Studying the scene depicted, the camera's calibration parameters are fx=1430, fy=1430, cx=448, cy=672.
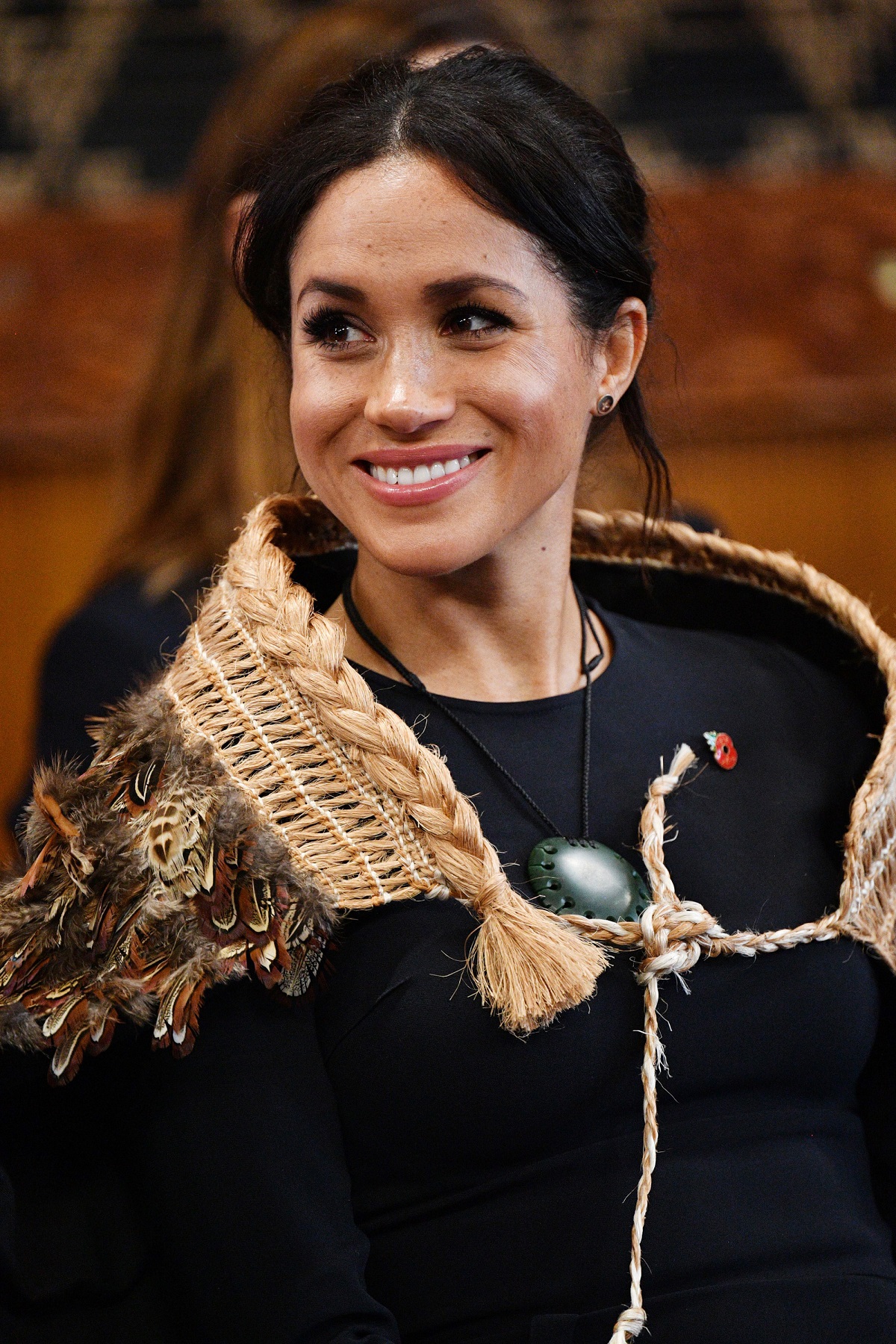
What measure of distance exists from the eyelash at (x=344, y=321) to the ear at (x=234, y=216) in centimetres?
16

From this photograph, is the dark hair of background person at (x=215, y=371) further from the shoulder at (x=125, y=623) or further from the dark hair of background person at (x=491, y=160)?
the dark hair of background person at (x=491, y=160)

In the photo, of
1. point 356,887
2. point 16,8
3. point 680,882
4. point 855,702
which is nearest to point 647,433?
point 855,702

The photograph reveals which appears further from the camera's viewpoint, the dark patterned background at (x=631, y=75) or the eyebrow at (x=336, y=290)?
the dark patterned background at (x=631, y=75)

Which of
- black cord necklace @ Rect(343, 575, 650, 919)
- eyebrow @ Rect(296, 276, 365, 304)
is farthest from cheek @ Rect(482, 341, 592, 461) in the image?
black cord necklace @ Rect(343, 575, 650, 919)

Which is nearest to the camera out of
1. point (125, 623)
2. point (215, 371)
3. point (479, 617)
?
point (479, 617)

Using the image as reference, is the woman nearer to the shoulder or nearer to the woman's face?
the woman's face

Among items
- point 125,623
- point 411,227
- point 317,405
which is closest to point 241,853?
point 317,405

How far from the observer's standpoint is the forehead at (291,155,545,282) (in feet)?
3.08

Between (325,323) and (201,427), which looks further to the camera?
(201,427)

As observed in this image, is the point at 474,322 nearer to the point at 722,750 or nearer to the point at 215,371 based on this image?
the point at 722,750

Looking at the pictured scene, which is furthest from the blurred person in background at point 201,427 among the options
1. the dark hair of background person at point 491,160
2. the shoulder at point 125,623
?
the dark hair of background person at point 491,160

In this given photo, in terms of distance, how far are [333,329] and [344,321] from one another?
0.01 metres

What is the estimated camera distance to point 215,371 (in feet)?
5.61

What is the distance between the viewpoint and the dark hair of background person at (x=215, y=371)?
163 cm
